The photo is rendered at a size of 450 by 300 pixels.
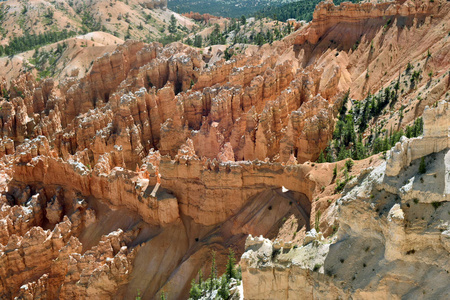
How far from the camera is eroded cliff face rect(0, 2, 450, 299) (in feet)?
111

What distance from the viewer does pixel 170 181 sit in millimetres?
37438

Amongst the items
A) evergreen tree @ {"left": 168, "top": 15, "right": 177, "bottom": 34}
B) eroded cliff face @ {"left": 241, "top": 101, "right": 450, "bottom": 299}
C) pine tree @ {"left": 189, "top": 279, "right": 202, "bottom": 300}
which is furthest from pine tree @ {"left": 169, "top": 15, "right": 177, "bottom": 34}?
eroded cliff face @ {"left": 241, "top": 101, "right": 450, "bottom": 299}

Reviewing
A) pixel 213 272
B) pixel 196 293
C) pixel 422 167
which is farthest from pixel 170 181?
pixel 422 167

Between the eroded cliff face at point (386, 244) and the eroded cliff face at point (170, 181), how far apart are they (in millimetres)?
407

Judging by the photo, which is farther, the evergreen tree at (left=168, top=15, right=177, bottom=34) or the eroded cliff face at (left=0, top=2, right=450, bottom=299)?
the evergreen tree at (left=168, top=15, right=177, bottom=34)

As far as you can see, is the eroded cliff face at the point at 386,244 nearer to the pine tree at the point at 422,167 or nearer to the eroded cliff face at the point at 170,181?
the pine tree at the point at 422,167

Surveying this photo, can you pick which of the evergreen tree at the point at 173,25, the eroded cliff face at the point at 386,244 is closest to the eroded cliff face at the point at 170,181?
the eroded cliff face at the point at 386,244

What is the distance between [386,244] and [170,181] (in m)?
21.1

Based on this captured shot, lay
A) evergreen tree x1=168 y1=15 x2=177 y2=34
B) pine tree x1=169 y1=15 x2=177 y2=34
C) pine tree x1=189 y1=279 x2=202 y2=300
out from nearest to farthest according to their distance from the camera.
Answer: pine tree x1=189 y1=279 x2=202 y2=300 < evergreen tree x1=168 y1=15 x2=177 y2=34 < pine tree x1=169 y1=15 x2=177 y2=34

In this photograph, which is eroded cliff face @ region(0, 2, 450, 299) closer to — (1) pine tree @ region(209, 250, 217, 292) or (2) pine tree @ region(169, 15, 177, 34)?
(1) pine tree @ region(209, 250, 217, 292)

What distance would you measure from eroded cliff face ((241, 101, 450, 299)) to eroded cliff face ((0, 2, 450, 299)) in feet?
1.33

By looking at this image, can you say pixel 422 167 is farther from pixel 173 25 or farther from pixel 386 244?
pixel 173 25

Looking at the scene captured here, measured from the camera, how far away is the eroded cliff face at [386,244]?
18.6 meters

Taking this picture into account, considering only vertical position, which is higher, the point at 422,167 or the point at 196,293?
the point at 422,167
